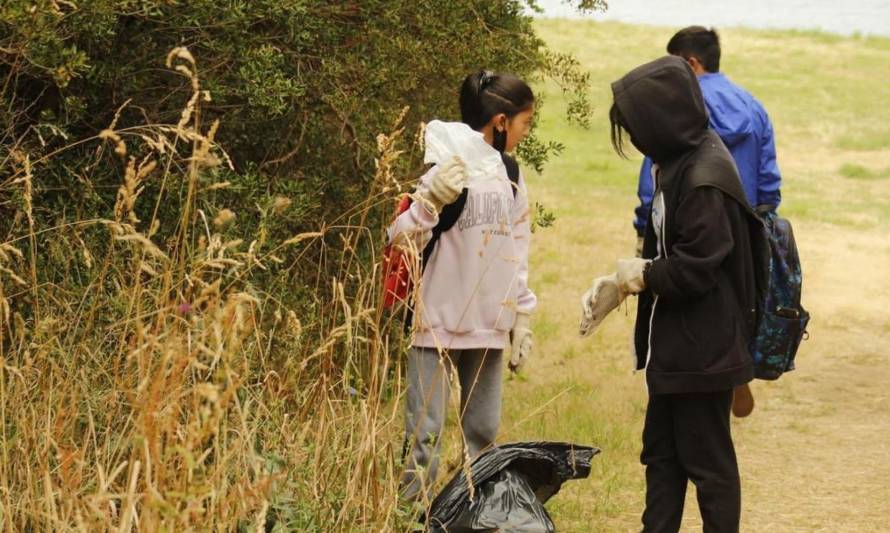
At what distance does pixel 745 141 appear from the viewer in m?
6.80

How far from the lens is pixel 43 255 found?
5.05 meters

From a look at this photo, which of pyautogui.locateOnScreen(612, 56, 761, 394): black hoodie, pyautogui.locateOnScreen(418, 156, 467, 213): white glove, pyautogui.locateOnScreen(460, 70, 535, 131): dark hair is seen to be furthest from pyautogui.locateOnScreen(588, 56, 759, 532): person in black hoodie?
pyautogui.locateOnScreen(418, 156, 467, 213): white glove

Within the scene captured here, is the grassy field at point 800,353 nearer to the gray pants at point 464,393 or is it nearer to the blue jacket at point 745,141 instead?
the gray pants at point 464,393

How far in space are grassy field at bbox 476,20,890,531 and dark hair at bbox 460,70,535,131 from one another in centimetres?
105

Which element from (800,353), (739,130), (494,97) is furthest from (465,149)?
(800,353)

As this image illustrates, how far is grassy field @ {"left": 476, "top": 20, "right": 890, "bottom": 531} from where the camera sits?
6.37m

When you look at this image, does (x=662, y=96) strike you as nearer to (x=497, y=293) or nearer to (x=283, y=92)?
(x=497, y=293)

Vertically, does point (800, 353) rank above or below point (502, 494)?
below

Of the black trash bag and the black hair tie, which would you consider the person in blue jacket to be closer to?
the black hair tie

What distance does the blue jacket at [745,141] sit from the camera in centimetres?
674

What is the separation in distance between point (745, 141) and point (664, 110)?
7.32ft

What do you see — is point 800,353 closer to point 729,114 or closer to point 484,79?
point 729,114

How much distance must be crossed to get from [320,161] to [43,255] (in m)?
1.85

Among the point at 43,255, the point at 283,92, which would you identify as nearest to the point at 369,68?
the point at 283,92
